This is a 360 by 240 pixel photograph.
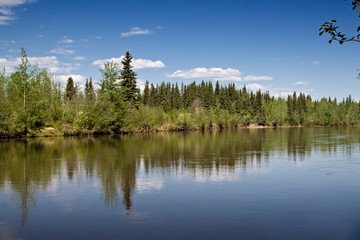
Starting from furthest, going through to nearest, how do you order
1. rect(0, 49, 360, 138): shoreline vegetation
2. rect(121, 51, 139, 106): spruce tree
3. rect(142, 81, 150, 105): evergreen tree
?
rect(142, 81, 150, 105): evergreen tree, rect(121, 51, 139, 106): spruce tree, rect(0, 49, 360, 138): shoreline vegetation

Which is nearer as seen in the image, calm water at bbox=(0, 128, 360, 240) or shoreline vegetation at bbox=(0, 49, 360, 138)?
calm water at bbox=(0, 128, 360, 240)

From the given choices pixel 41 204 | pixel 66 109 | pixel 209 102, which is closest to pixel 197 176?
pixel 41 204

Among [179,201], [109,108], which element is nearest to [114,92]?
[109,108]

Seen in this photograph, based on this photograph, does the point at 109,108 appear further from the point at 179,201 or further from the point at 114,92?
the point at 179,201

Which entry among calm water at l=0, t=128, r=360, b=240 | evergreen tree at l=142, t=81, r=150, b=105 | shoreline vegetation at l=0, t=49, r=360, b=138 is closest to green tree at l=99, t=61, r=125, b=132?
shoreline vegetation at l=0, t=49, r=360, b=138

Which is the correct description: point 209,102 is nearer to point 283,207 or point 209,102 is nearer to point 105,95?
point 105,95

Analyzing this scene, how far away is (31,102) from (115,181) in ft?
A: 123

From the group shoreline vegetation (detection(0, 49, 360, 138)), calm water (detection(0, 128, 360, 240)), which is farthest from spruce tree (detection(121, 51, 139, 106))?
calm water (detection(0, 128, 360, 240))

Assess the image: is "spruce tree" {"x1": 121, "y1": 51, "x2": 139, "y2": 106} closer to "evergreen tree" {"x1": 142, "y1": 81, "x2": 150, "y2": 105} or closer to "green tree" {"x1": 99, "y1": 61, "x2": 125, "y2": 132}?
"green tree" {"x1": 99, "y1": 61, "x2": 125, "y2": 132}

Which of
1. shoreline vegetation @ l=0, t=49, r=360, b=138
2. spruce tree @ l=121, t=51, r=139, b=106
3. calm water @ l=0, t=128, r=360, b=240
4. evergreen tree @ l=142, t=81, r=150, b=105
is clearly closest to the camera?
calm water @ l=0, t=128, r=360, b=240

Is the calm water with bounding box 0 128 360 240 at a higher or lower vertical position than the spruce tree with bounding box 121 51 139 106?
lower

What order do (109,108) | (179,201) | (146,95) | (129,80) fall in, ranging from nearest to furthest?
1. (179,201)
2. (109,108)
3. (129,80)
4. (146,95)

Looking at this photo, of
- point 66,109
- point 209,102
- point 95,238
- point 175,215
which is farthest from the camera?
point 209,102

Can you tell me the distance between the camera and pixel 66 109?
54.0 m
